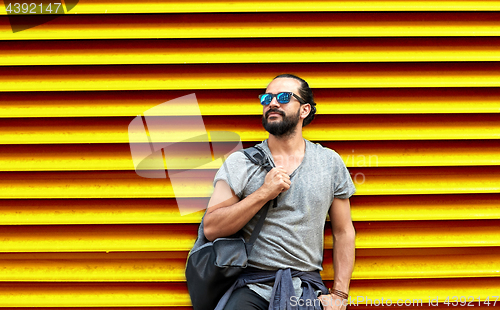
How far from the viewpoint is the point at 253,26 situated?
2303 mm

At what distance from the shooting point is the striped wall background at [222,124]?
2.29 m

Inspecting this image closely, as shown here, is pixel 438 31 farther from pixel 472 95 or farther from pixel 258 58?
pixel 258 58

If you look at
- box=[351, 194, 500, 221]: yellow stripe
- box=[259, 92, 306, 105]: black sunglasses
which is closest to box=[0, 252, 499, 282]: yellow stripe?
box=[351, 194, 500, 221]: yellow stripe

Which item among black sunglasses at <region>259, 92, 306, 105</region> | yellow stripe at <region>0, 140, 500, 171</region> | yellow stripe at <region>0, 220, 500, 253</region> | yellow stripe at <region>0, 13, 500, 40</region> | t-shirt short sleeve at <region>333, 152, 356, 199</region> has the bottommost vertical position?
yellow stripe at <region>0, 220, 500, 253</region>

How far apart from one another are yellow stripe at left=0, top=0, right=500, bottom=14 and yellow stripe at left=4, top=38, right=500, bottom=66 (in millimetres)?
199

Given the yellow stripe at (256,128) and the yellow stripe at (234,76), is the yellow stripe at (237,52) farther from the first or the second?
the yellow stripe at (256,128)

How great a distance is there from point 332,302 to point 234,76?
156 cm

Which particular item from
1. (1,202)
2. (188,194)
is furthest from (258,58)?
(1,202)

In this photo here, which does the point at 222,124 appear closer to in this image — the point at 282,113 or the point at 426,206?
the point at 282,113

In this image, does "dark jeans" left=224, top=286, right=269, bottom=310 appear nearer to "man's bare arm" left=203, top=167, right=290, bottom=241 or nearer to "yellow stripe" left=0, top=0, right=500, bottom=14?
"man's bare arm" left=203, top=167, right=290, bottom=241

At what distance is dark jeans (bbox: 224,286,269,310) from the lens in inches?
72.8

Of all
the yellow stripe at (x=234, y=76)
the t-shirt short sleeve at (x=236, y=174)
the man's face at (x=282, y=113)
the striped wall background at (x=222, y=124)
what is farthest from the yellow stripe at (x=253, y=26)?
the t-shirt short sleeve at (x=236, y=174)

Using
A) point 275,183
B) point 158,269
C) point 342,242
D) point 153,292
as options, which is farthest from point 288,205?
point 153,292

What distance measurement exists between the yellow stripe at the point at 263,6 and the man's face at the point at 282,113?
0.58 m
